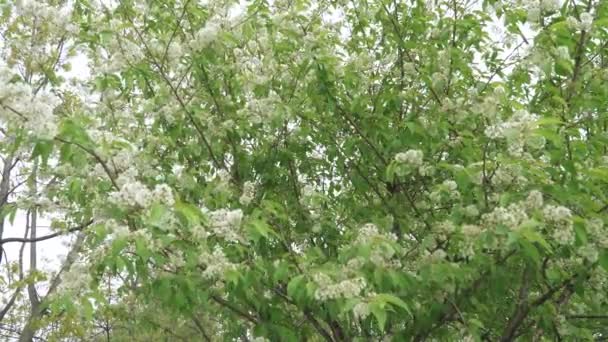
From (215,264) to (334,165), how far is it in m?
2.18

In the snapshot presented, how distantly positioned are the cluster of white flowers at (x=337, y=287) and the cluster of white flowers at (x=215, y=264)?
456mm

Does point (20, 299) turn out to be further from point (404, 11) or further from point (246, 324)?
point (404, 11)

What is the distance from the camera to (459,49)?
4875mm

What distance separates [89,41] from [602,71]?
3511 mm

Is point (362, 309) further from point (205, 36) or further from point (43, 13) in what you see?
point (43, 13)

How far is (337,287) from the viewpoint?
120 inches

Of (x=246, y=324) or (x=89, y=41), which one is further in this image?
(x=246, y=324)

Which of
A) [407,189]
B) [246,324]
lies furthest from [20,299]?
[407,189]

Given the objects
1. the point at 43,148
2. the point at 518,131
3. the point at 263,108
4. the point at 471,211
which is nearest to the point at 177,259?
the point at 43,148

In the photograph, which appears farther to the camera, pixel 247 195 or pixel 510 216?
pixel 247 195

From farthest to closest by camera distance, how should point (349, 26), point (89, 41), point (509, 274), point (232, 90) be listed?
point (349, 26), point (232, 90), point (89, 41), point (509, 274)

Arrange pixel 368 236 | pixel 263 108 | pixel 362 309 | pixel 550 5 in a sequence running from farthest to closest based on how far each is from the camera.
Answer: pixel 263 108
pixel 550 5
pixel 368 236
pixel 362 309

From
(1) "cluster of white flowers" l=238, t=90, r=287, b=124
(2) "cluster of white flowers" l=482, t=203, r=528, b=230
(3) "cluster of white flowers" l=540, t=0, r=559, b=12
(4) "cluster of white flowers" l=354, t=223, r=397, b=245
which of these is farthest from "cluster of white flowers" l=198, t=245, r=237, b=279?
(3) "cluster of white flowers" l=540, t=0, r=559, b=12

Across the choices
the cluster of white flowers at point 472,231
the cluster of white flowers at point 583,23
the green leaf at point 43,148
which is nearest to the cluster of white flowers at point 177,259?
the green leaf at point 43,148
